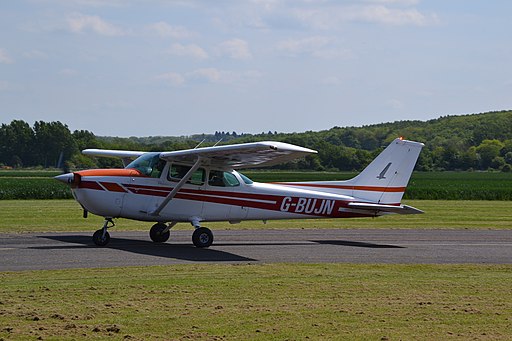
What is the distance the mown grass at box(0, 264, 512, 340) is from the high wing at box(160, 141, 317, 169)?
109 inches

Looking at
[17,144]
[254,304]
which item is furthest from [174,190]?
[17,144]

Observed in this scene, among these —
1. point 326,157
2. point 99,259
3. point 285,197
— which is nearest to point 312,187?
point 285,197

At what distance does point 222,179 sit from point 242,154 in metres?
1.64

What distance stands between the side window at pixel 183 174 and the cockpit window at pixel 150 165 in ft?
0.79

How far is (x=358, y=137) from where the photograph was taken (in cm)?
15112

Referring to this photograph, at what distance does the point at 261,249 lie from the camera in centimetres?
1881

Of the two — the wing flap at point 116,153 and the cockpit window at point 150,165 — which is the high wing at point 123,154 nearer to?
the wing flap at point 116,153

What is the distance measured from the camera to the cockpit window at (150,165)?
1903 centimetres

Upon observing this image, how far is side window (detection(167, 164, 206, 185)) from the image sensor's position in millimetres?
19219

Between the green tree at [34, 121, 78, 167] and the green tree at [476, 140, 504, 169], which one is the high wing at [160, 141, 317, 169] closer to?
the green tree at [34, 121, 78, 167]

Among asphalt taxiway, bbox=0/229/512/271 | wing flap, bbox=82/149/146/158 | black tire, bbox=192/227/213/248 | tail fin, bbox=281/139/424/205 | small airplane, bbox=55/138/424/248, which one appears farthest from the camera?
wing flap, bbox=82/149/146/158

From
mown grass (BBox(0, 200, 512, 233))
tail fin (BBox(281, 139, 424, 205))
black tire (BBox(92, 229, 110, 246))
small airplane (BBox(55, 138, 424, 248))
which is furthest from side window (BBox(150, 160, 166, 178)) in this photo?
mown grass (BBox(0, 200, 512, 233))

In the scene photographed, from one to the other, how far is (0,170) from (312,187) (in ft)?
233

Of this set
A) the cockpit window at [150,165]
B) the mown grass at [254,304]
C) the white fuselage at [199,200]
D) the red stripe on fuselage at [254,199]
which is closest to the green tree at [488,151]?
the red stripe on fuselage at [254,199]
